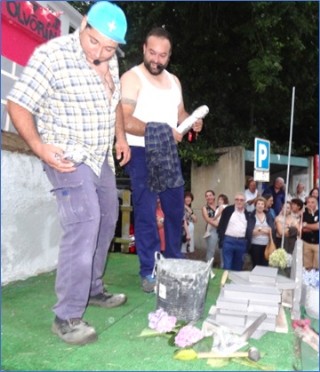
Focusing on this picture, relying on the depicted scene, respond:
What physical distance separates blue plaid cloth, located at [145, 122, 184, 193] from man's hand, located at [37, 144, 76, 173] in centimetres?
99

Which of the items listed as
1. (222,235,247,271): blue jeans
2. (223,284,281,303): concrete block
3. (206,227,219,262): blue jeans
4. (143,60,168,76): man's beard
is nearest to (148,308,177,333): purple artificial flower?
(223,284,281,303): concrete block

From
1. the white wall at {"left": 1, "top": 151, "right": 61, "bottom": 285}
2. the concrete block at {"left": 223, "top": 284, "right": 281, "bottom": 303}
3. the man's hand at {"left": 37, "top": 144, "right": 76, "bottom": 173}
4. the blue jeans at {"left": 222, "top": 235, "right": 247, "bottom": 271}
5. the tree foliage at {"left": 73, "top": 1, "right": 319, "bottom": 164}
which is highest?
the tree foliage at {"left": 73, "top": 1, "right": 319, "bottom": 164}

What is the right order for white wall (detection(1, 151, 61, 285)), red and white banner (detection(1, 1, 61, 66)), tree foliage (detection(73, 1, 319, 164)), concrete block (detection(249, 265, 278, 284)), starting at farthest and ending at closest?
tree foliage (detection(73, 1, 319, 164)), red and white banner (detection(1, 1, 61, 66)), white wall (detection(1, 151, 61, 285)), concrete block (detection(249, 265, 278, 284))

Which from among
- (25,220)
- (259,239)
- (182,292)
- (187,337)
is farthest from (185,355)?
(259,239)

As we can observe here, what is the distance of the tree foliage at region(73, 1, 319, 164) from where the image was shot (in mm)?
10508

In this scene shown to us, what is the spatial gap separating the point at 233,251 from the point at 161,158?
4346 millimetres

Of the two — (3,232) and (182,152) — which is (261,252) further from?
(182,152)

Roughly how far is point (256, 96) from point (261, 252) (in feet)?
23.4

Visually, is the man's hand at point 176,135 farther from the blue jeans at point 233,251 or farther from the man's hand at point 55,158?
the blue jeans at point 233,251

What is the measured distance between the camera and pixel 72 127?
8.41ft

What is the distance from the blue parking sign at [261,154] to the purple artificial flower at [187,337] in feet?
16.3

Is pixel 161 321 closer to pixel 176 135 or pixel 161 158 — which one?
pixel 161 158

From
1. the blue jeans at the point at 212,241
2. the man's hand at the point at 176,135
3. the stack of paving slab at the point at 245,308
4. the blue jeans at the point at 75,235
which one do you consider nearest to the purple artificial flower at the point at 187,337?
the stack of paving slab at the point at 245,308

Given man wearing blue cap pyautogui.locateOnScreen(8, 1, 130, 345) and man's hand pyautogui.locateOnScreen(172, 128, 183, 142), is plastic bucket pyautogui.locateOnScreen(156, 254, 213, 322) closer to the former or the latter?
man wearing blue cap pyautogui.locateOnScreen(8, 1, 130, 345)
